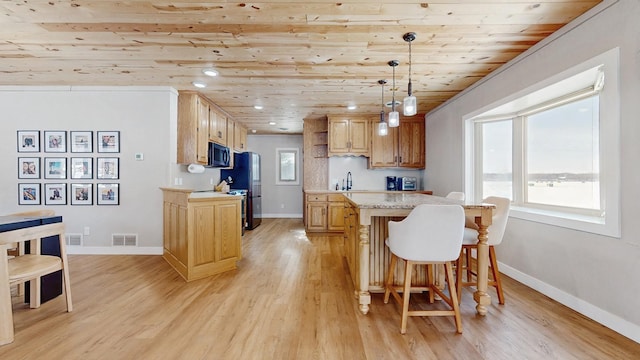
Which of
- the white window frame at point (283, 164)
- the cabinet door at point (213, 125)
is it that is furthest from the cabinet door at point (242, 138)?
the cabinet door at point (213, 125)

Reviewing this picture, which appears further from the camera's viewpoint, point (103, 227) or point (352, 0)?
point (103, 227)

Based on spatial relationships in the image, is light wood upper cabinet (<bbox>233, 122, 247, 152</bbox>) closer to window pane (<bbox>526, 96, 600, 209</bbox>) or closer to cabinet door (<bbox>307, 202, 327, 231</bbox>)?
cabinet door (<bbox>307, 202, 327, 231</bbox>)

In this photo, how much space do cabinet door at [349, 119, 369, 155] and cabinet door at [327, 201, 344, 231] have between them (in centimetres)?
109

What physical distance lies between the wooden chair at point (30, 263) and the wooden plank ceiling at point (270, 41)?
1.65m

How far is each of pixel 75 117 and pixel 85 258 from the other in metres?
1.94

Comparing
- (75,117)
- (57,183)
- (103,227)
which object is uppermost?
(75,117)

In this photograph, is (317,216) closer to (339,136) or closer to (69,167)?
(339,136)

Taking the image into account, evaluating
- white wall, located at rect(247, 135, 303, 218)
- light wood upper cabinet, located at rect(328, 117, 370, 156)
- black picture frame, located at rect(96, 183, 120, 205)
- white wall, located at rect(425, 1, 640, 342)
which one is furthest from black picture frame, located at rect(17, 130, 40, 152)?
white wall, located at rect(425, 1, 640, 342)

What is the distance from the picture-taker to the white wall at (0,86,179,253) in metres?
3.86

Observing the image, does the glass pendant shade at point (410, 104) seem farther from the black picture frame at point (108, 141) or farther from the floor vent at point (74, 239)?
the floor vent at point (74, 239)

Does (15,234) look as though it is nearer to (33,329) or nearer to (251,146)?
(33,329)

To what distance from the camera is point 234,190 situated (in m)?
5.62

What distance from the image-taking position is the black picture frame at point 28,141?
3.85 m

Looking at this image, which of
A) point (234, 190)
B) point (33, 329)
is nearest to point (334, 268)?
point (33, 329)
